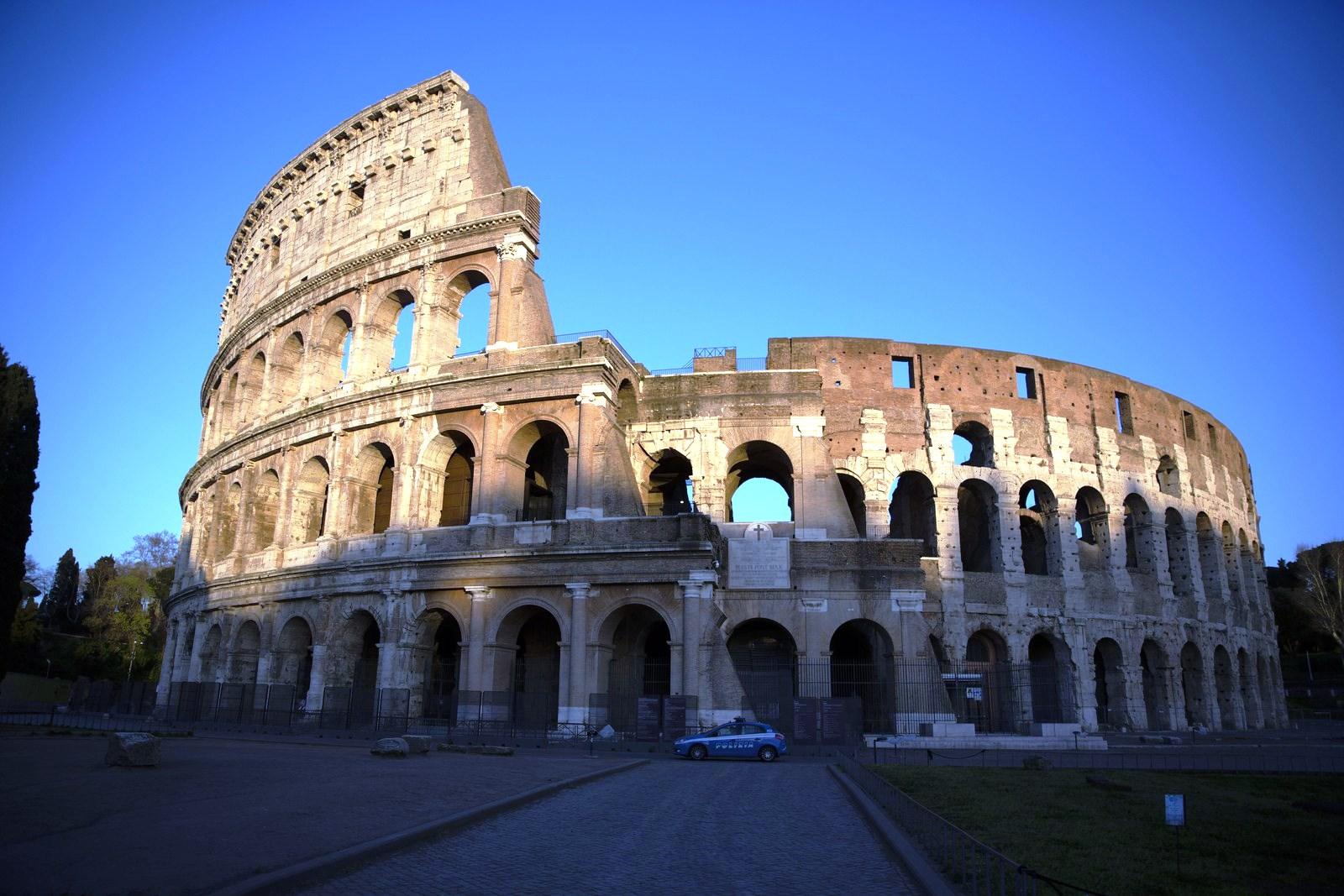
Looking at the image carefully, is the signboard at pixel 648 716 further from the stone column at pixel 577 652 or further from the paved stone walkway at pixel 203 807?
the paved stone walkway at pixel 203 807

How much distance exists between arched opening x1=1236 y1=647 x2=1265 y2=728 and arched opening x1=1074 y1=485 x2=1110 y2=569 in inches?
322

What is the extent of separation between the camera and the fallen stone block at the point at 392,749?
15.8 meters

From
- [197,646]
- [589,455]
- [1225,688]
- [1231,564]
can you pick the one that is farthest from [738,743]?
[1231,564]

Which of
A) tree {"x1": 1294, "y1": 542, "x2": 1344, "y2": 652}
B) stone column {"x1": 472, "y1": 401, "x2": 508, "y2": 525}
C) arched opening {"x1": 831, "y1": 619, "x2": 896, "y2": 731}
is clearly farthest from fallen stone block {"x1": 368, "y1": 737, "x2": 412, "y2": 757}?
tree {"x1": 1294, "y1": 542, "x2": 1344, "y2": 652}

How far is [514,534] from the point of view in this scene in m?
24.3

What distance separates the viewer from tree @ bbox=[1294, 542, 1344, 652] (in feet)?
135

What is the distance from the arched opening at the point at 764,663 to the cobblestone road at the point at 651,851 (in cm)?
1187

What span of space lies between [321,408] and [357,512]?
3.68 metres

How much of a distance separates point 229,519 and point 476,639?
48.7 feet

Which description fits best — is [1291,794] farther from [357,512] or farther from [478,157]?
[478,157]

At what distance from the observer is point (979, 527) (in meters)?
32.1

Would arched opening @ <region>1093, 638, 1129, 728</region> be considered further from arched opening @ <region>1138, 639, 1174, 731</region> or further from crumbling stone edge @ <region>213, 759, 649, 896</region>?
crumbling stone edge @ <region>213, 759, 649, 896</region>

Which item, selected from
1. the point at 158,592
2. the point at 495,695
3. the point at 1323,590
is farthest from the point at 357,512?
the point at 1323,590

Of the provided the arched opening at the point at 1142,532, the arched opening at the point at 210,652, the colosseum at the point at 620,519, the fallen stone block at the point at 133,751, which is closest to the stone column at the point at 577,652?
the colosseum at the point at 620,519
